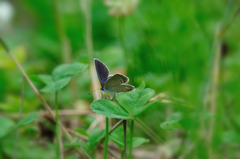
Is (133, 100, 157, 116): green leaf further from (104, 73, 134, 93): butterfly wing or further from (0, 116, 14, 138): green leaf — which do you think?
(0, 116, 14, 138): green leaf

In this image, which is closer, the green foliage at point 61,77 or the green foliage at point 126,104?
the green foliage at point 126,104

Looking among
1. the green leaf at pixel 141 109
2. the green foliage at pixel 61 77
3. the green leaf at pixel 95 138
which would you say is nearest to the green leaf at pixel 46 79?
the green foliage at pixel 61 77

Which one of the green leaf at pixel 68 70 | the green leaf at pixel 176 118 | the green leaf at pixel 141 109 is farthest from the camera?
the green leaf at pixel 68 70

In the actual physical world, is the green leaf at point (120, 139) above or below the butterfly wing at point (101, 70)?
below

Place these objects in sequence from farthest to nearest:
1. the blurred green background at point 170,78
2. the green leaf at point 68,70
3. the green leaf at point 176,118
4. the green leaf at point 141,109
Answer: the blurred green background at point 170,78, the green leaf at point 68,70, the green leaf at point 176,118, the green leaf at point 141,109

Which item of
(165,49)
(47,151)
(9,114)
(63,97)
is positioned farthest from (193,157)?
(63,97)

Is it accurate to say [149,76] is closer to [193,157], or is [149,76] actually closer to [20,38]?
[193,157]

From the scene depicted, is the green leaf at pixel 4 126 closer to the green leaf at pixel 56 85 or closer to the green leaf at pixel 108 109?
the green leaf at pixel 56 85

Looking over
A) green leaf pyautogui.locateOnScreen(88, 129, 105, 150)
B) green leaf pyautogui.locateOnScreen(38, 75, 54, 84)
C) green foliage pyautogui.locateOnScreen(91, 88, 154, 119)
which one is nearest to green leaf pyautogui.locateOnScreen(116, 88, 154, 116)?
green foliage pyautogui.locateOnScreen(91, 88, 154, 119)
